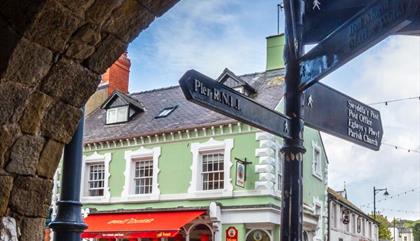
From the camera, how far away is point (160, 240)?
20.3m

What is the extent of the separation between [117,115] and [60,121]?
21105 millimetres

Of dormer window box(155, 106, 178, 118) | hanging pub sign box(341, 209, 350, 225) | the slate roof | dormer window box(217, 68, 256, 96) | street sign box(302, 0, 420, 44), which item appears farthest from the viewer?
hanging pub sign box(341, 209, 350, 225)

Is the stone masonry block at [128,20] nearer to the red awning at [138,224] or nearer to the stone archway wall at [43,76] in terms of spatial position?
the stone archway wall at [43,76]

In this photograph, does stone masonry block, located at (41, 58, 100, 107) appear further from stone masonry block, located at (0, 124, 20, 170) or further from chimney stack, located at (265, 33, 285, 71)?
chimney stack, located at (265, 33, 285, 71)

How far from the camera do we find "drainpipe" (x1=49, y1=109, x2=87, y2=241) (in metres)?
2.70

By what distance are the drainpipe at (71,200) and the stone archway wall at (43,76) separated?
0.27 meters

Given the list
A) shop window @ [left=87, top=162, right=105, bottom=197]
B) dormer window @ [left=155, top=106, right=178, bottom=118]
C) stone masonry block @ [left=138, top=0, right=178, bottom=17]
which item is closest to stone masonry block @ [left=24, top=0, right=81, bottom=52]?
stone masonry block @ [left=138, top=0, right=178, bottom=17]

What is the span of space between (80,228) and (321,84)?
1.97m

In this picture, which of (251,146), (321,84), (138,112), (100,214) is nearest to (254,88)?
(251,146)

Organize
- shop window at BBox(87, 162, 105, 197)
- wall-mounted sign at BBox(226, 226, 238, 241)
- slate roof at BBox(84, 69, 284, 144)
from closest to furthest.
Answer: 1. wall-mounted sign at BBox(226, 226, 238, 241)
2. slate roof at BBox(84, 69, 284, 144)
3. shop window at BBox(87, 162, 105, 197)

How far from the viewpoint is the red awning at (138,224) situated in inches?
734

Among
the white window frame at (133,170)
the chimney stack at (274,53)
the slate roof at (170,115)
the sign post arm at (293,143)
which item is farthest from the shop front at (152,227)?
the sign post arm at (293,143)

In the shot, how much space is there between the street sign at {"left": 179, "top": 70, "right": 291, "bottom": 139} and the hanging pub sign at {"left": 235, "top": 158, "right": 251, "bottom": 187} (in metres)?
14.5

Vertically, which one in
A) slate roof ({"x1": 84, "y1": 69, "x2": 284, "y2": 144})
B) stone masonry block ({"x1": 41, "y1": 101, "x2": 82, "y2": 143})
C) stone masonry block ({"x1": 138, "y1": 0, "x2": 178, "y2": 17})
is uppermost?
slate roof ({"x1": 84, "y1": 69, "x2": 284, "y2": 144})
